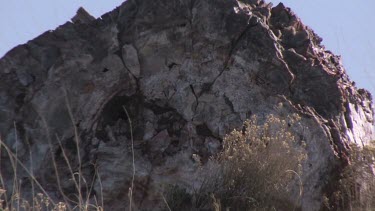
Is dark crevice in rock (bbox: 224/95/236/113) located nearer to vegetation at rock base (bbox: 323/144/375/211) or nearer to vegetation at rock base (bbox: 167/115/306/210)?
vegetation at rock base (bbox: 167/115/306/210)

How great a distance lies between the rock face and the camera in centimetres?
724

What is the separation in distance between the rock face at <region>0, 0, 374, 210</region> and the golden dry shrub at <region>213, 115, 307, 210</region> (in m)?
0.34

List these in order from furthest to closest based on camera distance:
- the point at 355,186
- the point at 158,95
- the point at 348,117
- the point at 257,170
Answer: the point at 348,117 < the point at 158,95 < the point at 355,186 < the point at 257,170

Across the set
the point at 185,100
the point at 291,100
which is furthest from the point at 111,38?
the point at 291,100

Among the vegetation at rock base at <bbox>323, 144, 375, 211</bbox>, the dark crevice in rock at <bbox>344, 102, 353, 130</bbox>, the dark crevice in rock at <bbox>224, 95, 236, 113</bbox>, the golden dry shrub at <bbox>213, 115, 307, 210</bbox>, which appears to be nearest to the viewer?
the golden dry shrub at <bbox>213, 115, 307, 210</bbox>

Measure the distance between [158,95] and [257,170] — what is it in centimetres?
120

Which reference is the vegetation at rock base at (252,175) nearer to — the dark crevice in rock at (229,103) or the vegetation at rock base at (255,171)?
the vegetation at rock base at (255,171)

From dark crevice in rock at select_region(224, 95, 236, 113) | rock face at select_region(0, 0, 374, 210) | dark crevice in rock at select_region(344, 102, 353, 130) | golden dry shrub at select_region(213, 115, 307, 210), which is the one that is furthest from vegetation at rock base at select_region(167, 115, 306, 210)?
dark crevice in rock at select_region(344, 102, 353, 130)

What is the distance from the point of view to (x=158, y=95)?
7.48 meters

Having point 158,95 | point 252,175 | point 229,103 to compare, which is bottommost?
point 252,175

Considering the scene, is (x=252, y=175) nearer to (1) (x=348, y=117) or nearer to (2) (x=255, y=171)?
(2) (x=255, y=171)

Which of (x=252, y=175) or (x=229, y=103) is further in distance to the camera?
(x=229, y=103)

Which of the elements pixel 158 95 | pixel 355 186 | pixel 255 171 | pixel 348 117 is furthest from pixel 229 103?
pixel 355 186

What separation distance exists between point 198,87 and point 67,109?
1.09 m
